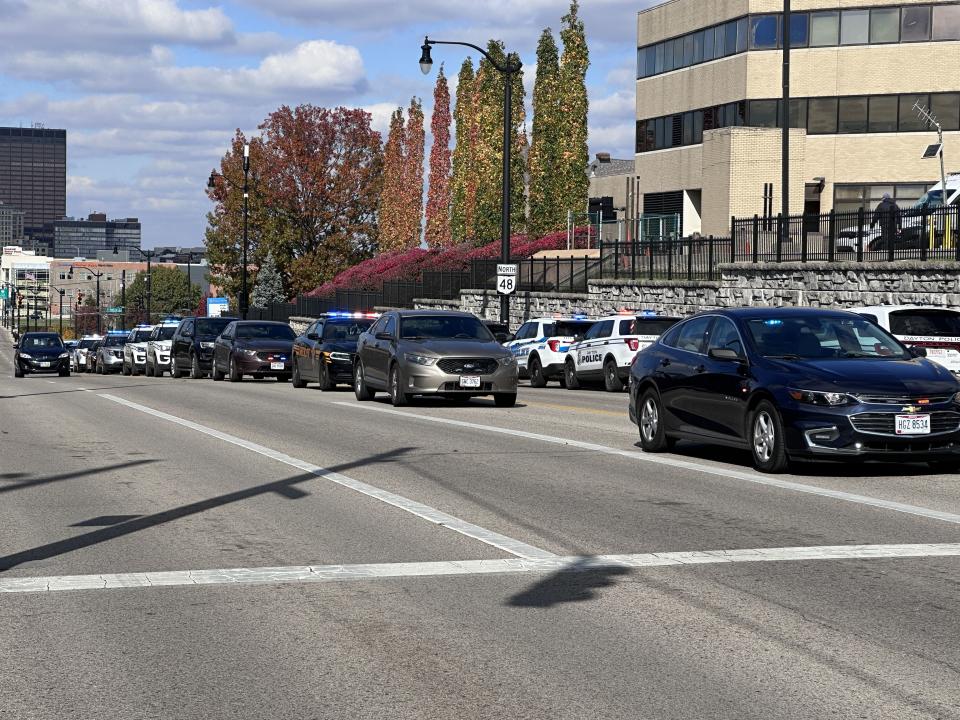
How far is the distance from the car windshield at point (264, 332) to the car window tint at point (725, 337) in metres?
25.1

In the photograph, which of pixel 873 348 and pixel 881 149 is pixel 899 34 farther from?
pixel 873 348

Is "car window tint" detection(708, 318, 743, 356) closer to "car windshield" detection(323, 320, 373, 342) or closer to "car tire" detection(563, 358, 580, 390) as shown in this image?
"car windshield" detection(323, 320, 373, 342)

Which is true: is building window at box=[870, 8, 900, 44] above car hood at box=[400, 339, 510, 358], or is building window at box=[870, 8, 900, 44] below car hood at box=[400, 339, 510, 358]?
above

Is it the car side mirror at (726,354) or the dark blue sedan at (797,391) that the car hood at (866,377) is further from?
the car side mirror at (726,354)

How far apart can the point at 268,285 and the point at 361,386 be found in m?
64.4

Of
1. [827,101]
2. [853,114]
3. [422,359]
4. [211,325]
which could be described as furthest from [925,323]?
[827,101]

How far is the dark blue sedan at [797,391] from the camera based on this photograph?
13.1 m

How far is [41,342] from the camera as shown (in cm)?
5166

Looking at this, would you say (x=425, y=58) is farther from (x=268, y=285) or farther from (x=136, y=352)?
(x=268, y=285)

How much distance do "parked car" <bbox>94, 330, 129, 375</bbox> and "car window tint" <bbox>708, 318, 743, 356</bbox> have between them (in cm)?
4092


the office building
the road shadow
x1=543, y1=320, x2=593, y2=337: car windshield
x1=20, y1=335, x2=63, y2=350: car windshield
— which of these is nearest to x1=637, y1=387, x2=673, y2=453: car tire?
the road shadow

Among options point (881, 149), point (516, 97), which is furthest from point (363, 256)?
point (881, 149)

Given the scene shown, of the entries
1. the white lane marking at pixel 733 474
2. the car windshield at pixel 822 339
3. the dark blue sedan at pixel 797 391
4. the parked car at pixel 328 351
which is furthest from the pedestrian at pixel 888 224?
the car windshield at pixel 822 339

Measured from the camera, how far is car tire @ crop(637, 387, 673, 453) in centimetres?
1574
